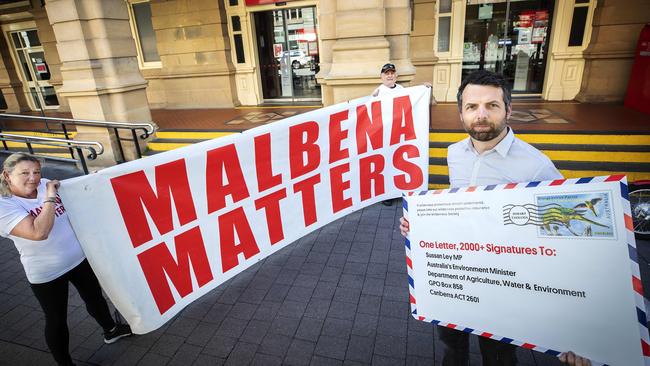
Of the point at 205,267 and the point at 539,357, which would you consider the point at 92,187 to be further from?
the point at 539,357

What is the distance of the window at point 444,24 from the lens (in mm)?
9477

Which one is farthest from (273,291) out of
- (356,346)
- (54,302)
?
(54,302)

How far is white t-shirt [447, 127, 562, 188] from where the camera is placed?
193 centimetres

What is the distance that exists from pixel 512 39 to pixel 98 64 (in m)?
10.3

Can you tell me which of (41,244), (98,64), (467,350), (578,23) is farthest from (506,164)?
(578,23)

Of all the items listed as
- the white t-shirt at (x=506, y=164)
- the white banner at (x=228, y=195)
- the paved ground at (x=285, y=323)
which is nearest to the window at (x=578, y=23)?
the white banner at (x=228, y=195)

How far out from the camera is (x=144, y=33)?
12.4 metres

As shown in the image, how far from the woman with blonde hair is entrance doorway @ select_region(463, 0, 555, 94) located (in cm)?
1011

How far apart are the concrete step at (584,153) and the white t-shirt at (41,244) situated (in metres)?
5.01

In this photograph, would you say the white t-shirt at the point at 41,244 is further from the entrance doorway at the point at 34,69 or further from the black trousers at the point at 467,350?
the entrance doorway at the point at 34,69

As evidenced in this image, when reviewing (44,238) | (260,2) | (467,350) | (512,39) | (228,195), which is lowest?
(467,350)

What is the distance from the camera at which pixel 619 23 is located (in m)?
8.08

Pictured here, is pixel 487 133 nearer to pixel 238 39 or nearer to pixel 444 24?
pixel 444 24

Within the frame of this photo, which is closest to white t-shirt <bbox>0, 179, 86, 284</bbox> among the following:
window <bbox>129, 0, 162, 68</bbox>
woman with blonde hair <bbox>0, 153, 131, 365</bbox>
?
woman with blonde hair <bbox>0, 153, 131, 365</bbox>
